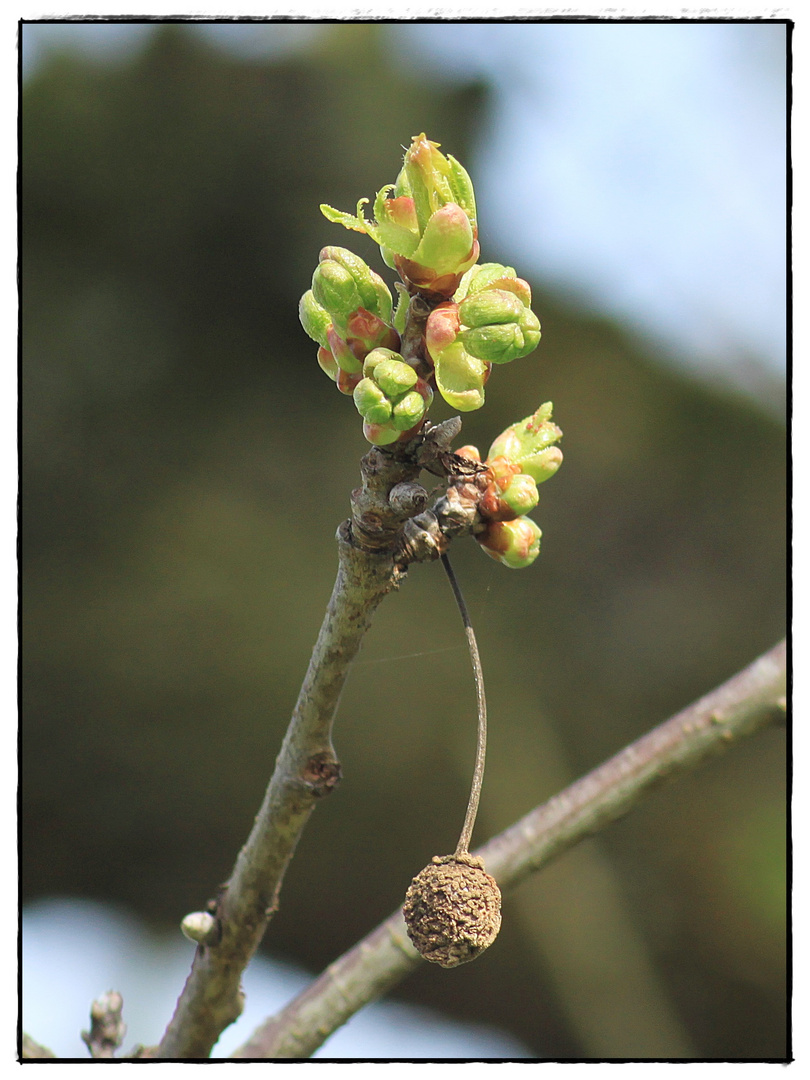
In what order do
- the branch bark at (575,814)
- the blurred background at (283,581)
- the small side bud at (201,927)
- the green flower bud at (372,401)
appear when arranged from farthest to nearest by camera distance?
the blurred background at (283,581), the branch bark at (575,814), the small side bud at (201,927), the green flower bud at (372,401)

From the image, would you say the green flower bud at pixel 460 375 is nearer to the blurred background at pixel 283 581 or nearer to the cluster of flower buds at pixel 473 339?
the cluster of flower buds at pixel 473 339

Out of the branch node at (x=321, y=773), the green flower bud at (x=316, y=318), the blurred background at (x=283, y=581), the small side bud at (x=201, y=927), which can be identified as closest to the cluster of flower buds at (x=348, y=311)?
the green flower bud at (x=316, y=318)

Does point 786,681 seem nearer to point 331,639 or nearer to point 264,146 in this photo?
point 331,639

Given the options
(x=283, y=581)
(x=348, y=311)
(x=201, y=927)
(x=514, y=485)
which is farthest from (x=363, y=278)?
(x=283, y=581)

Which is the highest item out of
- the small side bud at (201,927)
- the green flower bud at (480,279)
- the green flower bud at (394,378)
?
the green flower bud at (480,279)

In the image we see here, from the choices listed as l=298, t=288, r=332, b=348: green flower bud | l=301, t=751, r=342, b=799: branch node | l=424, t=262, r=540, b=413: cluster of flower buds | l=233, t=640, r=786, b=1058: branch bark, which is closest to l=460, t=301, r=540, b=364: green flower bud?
l=424, t=262, r=540, b=413: cluster of flower buds

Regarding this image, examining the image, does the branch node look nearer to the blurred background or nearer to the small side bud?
the small side bud
